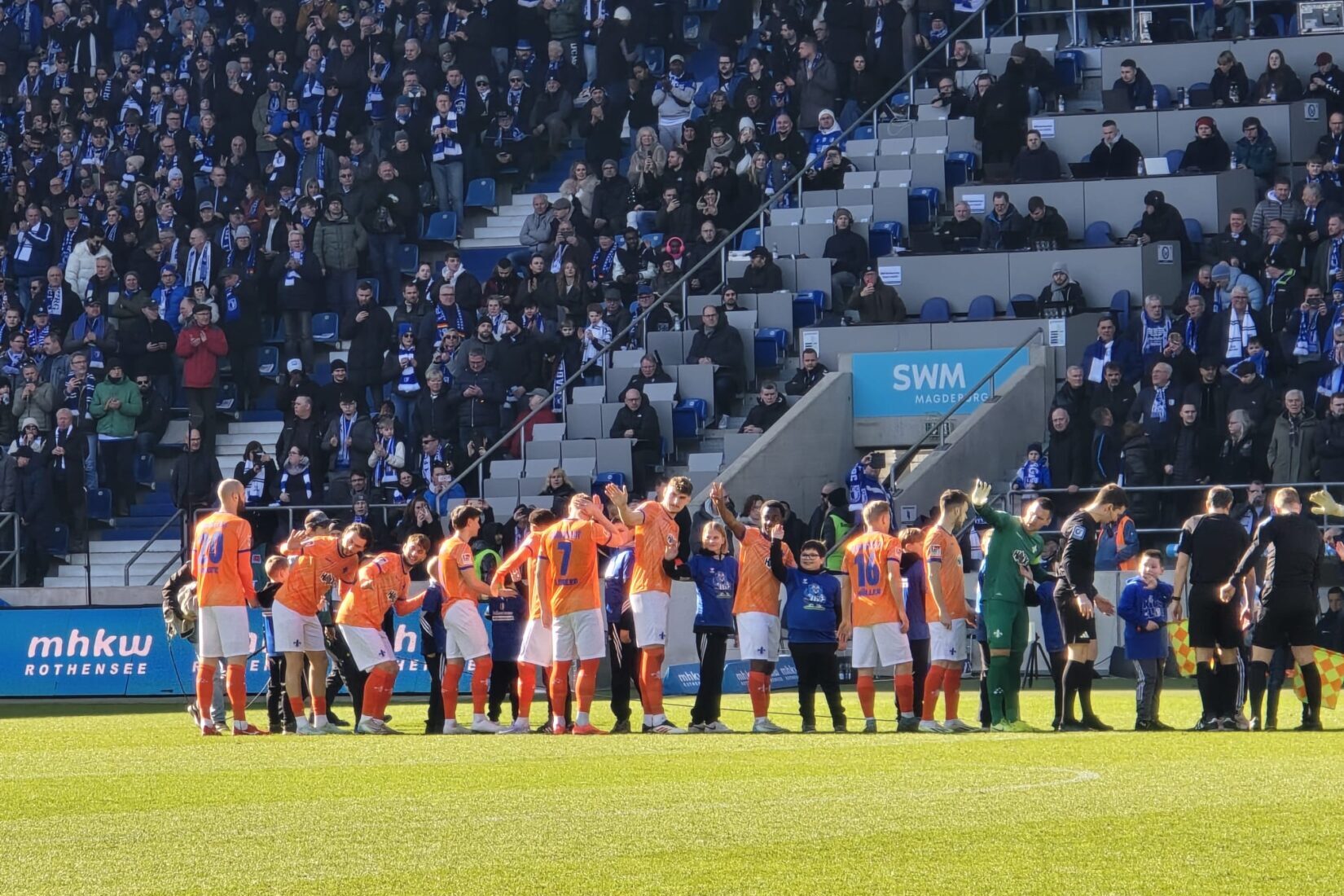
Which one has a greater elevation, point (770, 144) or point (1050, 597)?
point (770, 144)

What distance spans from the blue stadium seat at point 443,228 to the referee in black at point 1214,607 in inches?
715

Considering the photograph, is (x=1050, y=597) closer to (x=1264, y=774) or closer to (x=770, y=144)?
(x=1264, y=774)

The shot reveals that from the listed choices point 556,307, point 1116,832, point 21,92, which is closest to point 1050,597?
point 1116,832

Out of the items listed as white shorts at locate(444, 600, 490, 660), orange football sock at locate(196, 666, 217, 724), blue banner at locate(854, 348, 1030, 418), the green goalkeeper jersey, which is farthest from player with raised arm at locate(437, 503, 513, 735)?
blue banner at locate(854, 348, 1030, 418)

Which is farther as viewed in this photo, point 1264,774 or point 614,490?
point 614,490

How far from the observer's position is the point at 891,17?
30797mm

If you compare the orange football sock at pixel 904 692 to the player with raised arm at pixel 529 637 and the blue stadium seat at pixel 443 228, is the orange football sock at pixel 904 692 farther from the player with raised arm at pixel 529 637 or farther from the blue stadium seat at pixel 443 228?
the blue stadium seat at pixel 443 228

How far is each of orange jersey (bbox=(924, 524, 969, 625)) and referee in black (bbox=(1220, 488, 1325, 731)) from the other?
1881mm

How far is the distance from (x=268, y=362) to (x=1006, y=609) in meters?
17.5

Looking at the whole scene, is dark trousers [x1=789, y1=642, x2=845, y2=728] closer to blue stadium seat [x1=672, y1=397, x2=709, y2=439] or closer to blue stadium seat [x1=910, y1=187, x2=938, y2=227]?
blue stadium seat [x1=672, y1=397, x2=709, y2=439]

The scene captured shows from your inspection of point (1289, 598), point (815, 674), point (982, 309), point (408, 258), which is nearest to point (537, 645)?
point (815, 674)

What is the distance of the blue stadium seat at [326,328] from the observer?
30.7 meters

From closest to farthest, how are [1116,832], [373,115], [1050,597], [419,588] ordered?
[1116,832] < [1050,597] < [419,588] < [373,115]

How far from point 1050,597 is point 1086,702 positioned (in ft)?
4.49
